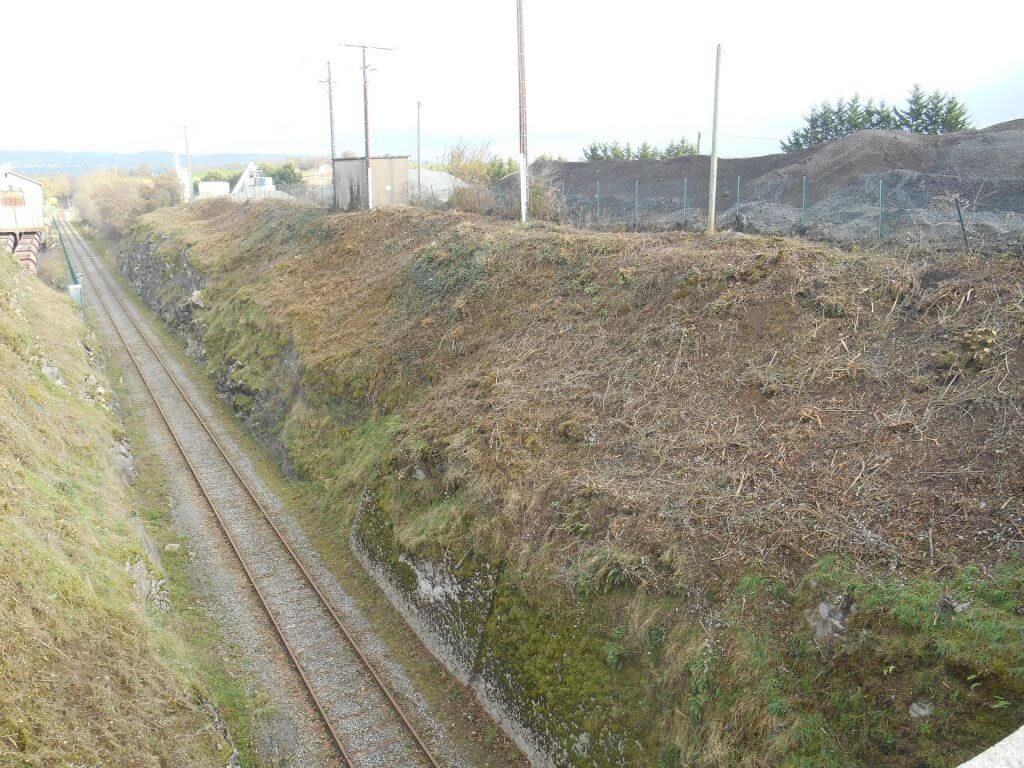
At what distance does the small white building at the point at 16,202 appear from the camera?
171 ft

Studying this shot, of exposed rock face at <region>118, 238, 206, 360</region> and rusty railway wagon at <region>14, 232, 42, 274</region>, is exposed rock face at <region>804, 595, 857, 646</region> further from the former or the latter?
rusty railway wagon at <region>14, 232, 42, 274</region>

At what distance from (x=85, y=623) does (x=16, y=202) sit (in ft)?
176

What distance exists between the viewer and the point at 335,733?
12930mm

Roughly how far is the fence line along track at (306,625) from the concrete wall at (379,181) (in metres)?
17.1

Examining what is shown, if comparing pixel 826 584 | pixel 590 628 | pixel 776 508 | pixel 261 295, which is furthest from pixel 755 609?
pixel 261 295

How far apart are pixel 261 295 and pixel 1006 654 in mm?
30354

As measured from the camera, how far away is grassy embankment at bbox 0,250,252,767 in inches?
385

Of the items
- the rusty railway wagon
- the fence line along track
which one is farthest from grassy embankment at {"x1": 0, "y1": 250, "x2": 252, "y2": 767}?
the rusty railway wagon

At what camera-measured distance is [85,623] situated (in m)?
11.4

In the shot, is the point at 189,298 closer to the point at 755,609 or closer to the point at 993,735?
the point at 755,609

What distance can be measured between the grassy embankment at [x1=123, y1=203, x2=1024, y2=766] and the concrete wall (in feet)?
59.2

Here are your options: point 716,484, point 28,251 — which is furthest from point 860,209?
point 28,251

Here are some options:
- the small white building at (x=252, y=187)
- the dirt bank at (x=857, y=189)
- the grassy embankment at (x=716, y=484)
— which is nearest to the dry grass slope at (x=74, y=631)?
the grassy embankment at (x=716, y=484)

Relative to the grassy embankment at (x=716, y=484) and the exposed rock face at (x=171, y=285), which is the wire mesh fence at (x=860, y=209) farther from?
the exposed rock face at (x=171, y=285)
